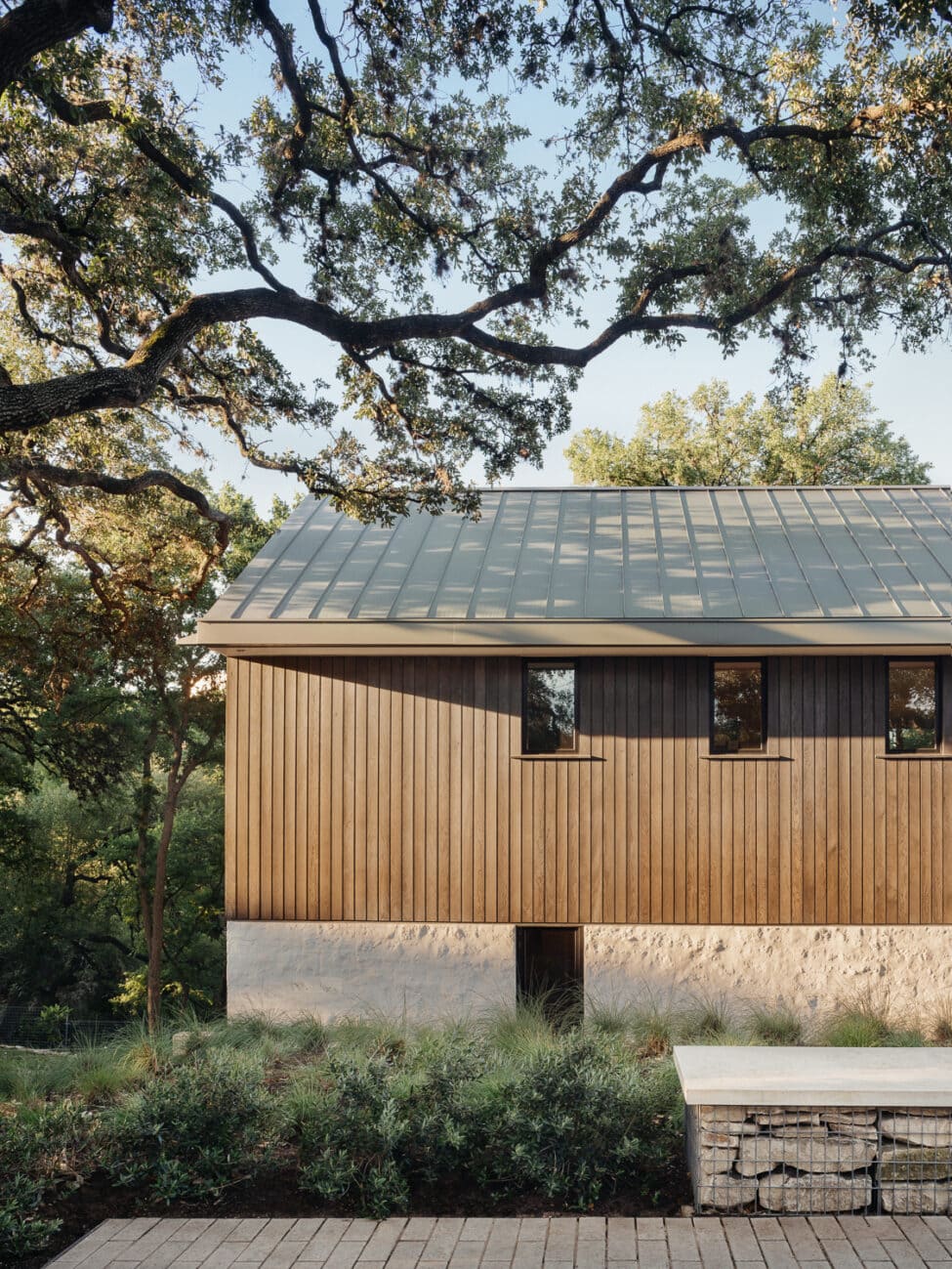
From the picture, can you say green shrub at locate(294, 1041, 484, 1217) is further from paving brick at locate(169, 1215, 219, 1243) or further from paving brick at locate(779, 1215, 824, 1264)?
paving brick at locate(779, 1215, 824, 1264)

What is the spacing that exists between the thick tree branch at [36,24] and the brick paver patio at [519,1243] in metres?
6.59

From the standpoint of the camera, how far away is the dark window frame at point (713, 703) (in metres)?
10.8

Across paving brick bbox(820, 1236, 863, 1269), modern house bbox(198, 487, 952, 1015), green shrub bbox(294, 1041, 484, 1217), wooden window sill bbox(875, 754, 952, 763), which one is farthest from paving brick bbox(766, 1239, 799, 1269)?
wooden window sill bbox(875, 754, 952, 763)

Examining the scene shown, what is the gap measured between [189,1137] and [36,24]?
6.63m

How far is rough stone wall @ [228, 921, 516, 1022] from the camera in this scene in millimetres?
10656

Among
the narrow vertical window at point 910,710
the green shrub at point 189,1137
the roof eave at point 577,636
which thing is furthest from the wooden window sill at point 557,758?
the green shrub at point 189,1137

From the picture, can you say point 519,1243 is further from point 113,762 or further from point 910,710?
point 113,762

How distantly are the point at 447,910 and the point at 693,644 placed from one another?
152 inches

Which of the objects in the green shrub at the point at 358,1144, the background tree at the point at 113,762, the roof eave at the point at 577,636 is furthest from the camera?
the background tree at the point at 113,762

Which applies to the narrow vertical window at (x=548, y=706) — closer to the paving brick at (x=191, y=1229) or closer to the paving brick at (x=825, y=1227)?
the paving brick at (x=825, y=1227)

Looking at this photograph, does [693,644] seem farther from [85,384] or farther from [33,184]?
[33,184]

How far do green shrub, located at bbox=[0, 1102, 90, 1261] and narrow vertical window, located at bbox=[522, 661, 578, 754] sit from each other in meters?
5.98

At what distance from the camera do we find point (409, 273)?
957 centimetres

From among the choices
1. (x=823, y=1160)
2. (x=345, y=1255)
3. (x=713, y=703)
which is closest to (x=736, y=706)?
(x=713, y=703)
